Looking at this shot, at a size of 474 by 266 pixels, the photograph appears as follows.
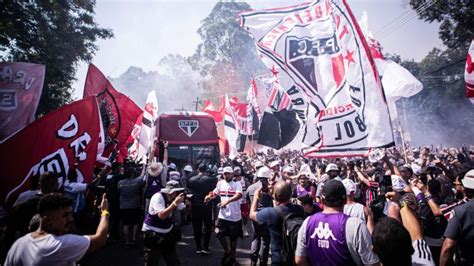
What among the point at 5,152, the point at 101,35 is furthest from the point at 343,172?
the point at 101,35

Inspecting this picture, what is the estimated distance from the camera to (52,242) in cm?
254

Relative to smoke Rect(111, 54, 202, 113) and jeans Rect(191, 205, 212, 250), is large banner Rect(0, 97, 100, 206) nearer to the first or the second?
jeans Rect(191, 205, 212, 250)

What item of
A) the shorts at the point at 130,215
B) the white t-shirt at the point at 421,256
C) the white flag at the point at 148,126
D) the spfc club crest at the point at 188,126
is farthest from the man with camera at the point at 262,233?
the spfc club crest at the point at 188,126

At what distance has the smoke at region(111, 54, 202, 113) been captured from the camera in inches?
2562

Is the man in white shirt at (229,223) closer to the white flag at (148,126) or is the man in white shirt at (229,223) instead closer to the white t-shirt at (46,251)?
the white t-shirt at (46,251)

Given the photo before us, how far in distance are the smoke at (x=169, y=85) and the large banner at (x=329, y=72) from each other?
179 feet

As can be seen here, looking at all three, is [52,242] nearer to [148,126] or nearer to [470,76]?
[470,76]

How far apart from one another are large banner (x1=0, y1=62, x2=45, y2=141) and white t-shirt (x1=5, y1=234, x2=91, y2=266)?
4590mm

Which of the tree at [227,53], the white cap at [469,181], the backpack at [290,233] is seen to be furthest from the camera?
the tree at [227,53]

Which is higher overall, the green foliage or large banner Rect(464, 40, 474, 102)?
the green foliage

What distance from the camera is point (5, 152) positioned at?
485 centimetres

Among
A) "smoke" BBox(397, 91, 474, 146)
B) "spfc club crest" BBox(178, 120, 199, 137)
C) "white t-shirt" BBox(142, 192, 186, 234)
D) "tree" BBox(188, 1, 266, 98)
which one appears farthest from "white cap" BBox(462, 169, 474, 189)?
"tree" BBox(188, 1, 266, 98)

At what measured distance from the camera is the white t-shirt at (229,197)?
20.3ft

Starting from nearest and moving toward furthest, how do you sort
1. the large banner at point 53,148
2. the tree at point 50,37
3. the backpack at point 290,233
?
the backpack at point 290,233, the large banner at point 53,148, the tree at point 50,37
